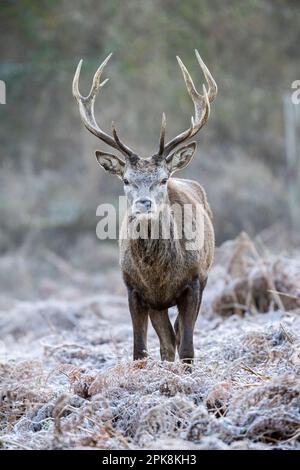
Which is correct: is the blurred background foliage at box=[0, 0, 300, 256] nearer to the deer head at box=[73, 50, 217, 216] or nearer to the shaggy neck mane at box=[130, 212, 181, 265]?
the deer head at box=[73, 50, 217, 216]

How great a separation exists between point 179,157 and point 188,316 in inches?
58.7

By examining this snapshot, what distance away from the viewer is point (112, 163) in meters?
8.39

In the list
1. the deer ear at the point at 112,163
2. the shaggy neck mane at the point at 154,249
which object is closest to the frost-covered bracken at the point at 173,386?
the shaggy neck mane at the point at 154,249

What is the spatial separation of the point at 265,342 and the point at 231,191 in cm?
1224

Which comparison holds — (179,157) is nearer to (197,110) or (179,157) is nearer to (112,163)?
(197,110)

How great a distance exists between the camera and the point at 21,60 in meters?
24.0

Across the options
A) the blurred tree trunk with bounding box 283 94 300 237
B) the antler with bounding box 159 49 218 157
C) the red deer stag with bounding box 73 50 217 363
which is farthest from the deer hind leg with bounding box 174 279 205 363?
the blurred tree trunk with bounding box 283 94 300 237

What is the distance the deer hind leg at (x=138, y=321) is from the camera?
8125mm

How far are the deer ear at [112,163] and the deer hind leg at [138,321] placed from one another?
1.12 m

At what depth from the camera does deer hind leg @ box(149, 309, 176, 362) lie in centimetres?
841

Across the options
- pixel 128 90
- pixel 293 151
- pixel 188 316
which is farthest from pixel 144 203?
pixel 128 90

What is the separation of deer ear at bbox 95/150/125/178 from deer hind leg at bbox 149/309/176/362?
4.37 ft
